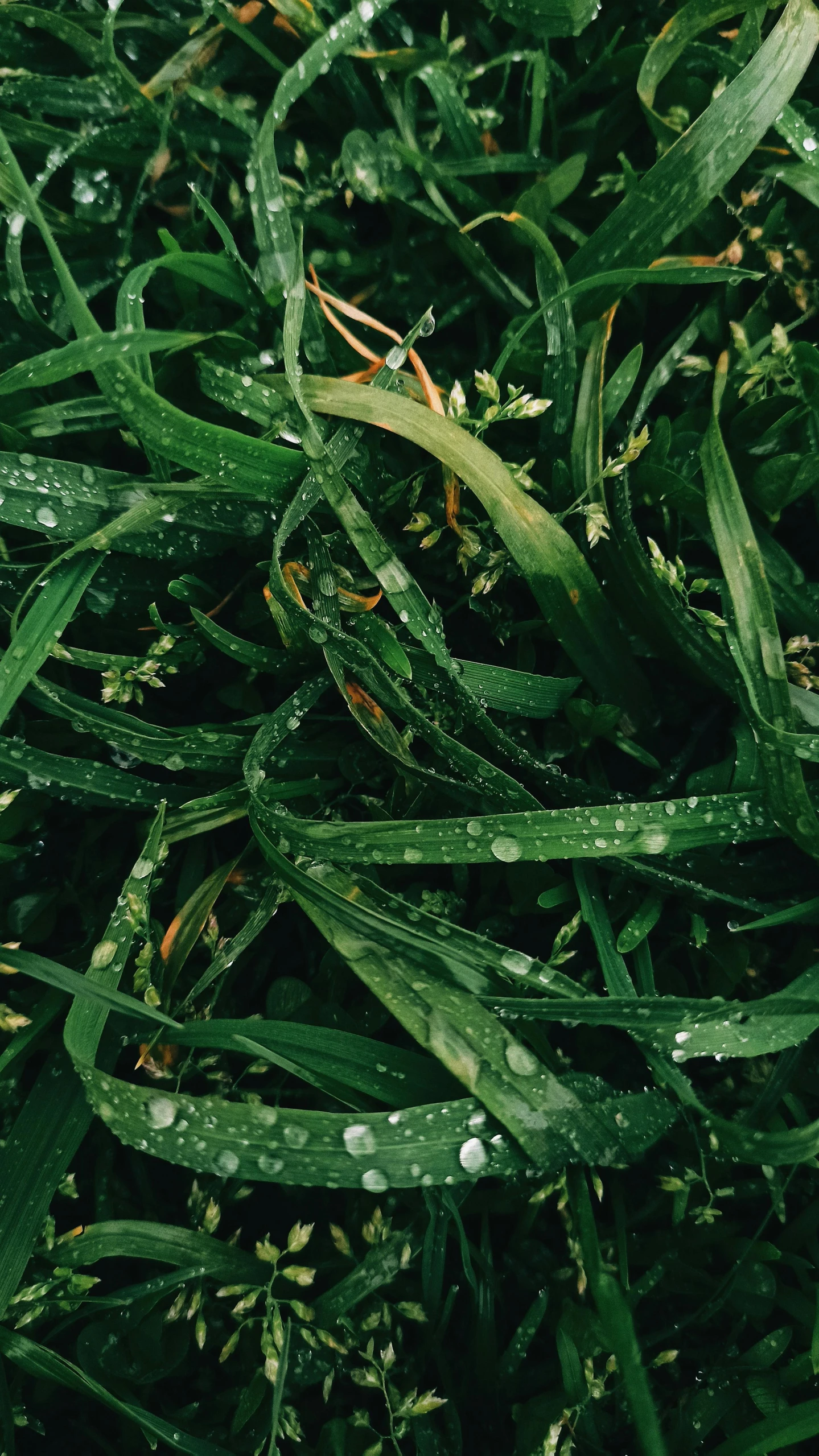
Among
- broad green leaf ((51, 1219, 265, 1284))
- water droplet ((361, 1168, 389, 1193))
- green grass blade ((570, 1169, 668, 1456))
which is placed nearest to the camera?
green grass blade ((570, 1169, 668, 1456))

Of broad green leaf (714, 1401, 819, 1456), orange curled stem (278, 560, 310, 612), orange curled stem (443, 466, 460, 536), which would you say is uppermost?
orange curled stem (443, 466, 460, 536)

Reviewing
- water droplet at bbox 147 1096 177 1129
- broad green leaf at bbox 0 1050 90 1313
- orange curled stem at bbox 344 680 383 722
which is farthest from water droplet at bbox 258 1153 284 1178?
orange curled stem at bbox 344 680 383 722

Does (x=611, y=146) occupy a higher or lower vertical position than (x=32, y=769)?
higher

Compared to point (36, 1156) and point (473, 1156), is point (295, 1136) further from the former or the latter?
point (36, 1156)

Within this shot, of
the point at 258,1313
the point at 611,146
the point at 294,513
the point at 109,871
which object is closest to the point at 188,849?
the point at 109,871

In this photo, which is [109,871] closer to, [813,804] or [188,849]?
[188,849]

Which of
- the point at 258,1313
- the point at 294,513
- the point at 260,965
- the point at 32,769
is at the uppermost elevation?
the point at 294,513

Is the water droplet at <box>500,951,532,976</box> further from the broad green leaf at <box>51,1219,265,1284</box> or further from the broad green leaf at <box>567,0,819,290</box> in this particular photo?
the broad green leaf at <box>567,0,819,290</box>

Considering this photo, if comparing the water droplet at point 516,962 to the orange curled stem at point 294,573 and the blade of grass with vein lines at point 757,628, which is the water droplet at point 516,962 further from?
the orange curled stem at point 294,573
